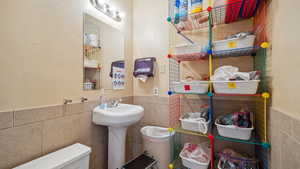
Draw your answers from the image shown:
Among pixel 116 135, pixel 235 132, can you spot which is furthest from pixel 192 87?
pixel 116 135

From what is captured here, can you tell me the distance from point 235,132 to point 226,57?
744 mm

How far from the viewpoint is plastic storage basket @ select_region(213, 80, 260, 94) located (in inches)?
33.1

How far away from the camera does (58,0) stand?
3.24 ft

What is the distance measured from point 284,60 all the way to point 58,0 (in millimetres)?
1570

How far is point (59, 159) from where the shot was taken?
2.65 ft

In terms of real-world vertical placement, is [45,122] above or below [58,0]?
below

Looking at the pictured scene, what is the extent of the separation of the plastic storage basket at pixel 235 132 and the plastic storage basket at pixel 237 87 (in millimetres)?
265

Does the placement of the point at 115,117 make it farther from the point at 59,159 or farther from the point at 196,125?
the point at 196,125

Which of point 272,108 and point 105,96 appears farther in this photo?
point 105,96

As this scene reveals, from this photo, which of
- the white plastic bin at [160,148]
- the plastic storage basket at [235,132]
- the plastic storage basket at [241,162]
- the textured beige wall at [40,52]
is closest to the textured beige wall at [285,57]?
the plastic storage basket at [235,132]

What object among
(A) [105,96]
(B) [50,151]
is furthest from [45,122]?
(A) [105,96]

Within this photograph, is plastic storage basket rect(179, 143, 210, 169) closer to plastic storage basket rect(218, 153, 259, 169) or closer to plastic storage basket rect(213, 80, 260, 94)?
plastic storage basket rect(218, 153, 259, 169)

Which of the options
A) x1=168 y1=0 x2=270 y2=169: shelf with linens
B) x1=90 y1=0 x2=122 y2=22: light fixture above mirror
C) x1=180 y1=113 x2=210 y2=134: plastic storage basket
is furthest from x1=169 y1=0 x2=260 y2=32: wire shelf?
x1=180 y1=113 x2=210 y2=134: plastic storage basket

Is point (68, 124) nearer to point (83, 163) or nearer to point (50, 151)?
point (50, 151)
